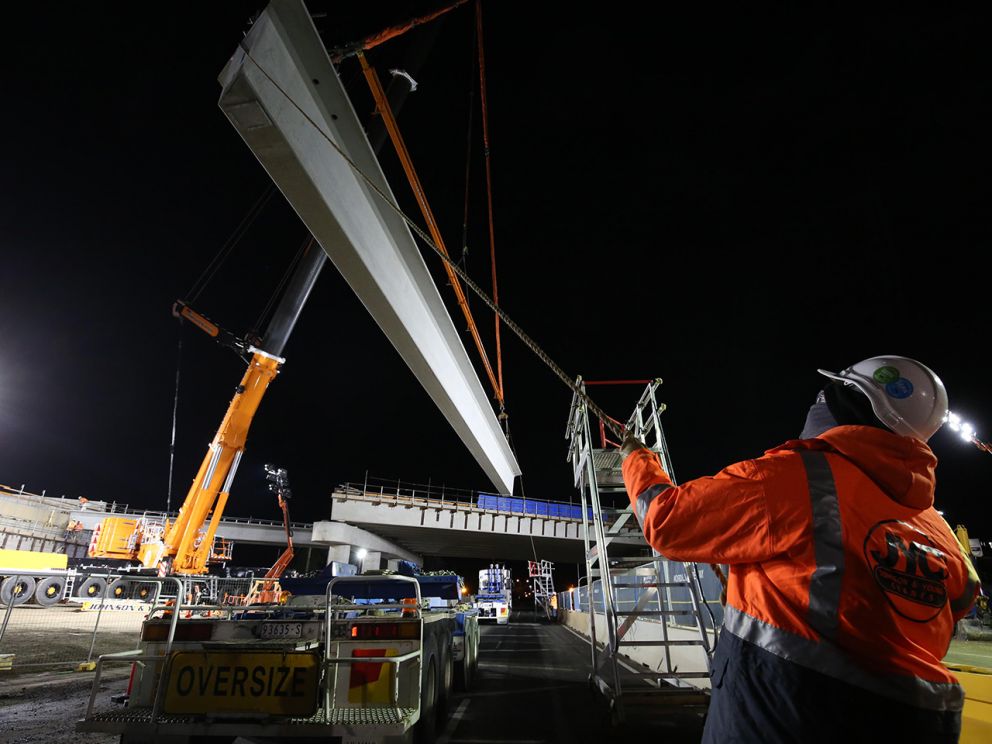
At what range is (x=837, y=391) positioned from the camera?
5.92 feet

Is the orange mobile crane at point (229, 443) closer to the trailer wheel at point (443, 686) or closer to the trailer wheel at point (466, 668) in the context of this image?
the trailer wheel at point (466, 668)

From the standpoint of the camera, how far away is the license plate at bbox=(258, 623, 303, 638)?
3.81m

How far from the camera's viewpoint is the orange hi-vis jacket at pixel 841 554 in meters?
1.34

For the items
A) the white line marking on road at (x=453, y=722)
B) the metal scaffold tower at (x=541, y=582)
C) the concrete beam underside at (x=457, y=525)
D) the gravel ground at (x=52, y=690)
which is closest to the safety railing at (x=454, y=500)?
the concrete beam underside at (x=457, y=525)

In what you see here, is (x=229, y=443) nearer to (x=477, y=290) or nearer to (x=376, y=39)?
(x=376, y=39)

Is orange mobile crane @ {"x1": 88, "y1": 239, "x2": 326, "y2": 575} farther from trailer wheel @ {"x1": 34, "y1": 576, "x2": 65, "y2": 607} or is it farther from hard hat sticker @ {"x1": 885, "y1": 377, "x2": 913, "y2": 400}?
hard hat sticker @ {"x1": 885, "y1": 377, "x2": 913, "y2": 400}

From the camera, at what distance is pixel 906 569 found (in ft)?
4.62

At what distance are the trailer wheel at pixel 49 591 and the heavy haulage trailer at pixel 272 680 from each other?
23340 millimetres

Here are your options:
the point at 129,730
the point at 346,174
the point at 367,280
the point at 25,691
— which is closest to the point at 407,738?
the point at 129,730

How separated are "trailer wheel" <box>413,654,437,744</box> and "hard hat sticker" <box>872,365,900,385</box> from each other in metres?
4.22

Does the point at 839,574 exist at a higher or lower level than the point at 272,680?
higher

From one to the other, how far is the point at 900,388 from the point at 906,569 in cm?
61

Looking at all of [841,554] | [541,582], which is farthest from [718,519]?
[541,582]

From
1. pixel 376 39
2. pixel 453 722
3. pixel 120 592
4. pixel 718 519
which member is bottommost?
pixel 120 592
